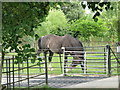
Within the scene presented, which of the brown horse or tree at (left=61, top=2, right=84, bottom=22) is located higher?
tree at (left=61, top=2, right=84, bottom=22)

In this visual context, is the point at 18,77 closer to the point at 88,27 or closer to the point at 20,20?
the point at 20,20

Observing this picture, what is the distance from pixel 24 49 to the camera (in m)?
1.71

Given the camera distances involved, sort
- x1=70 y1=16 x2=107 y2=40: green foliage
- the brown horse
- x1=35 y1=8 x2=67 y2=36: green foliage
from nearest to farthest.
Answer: the brown horse, x1=70 y1=16 x2=107 y2=40: green foliage, x1=35 y1=8 x2=67 y2=36: green foliage

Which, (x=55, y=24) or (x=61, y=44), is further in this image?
(x=55, y=24)

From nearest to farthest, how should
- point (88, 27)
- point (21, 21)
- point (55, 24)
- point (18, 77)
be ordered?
point (21, 21) → point (18, 77) → point (88, 27) → point (55, 24)

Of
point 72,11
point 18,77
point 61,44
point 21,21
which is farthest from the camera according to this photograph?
point 72,11

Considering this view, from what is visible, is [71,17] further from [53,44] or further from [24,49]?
[24,49]

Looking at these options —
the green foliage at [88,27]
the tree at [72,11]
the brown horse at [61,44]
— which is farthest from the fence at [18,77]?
the tree at [72,11]

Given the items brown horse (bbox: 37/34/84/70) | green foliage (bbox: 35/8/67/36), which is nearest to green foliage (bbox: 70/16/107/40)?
green foliage (bbox: 35/8/67/36)

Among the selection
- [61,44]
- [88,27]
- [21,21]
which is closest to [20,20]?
[21,21]

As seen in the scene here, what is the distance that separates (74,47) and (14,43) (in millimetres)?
3490

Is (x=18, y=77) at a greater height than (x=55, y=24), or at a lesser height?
lesser

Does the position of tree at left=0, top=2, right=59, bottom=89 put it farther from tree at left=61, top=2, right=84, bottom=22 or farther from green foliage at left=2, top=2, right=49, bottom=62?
tree at left=61, top=2, right=84, bottom=22

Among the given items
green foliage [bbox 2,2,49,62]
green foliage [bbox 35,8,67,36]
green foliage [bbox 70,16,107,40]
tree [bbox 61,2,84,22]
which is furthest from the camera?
tree [bbox 61,2,84,22]
